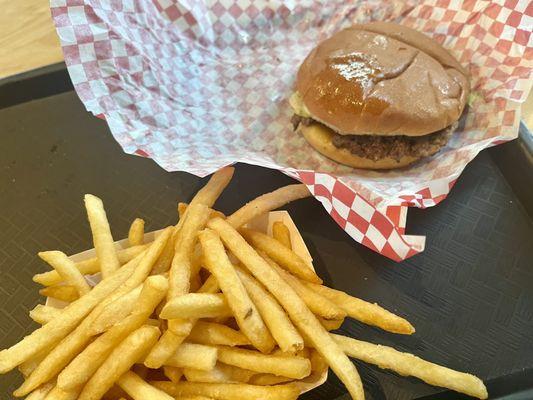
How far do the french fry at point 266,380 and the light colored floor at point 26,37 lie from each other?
6.82ft

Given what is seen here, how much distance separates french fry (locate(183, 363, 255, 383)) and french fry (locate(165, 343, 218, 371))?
0.05 metres

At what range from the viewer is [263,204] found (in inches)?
58.0

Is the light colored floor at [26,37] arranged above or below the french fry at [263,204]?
above

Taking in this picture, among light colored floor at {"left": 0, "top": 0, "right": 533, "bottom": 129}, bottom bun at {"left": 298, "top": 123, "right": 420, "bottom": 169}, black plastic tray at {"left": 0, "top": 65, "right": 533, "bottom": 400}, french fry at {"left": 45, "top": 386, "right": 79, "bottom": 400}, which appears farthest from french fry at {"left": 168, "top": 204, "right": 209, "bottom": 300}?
light colored floor at {"left": 0, "top": 0, "right": 533, "bottom": 129}

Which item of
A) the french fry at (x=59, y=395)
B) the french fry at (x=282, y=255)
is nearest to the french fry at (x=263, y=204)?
the french fry at (x=282, y=255)

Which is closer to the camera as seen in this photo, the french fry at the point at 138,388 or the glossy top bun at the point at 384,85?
the french fry at the point at 138,388

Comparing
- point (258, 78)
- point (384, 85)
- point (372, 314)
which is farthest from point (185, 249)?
point (258, 78)

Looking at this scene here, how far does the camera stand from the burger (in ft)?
6.20

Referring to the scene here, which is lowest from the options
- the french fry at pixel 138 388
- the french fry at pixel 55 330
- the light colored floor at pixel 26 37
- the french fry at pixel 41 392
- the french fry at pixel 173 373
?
the french fry at pixel 173 373

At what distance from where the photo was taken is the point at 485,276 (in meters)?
1.68

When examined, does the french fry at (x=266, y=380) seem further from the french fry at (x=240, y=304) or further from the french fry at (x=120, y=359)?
the french fry at (x=120, y=359)

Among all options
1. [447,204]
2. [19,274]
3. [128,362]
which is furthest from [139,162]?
[447,204]

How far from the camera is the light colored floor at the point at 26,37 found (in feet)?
8.45

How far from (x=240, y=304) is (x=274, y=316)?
10cm
